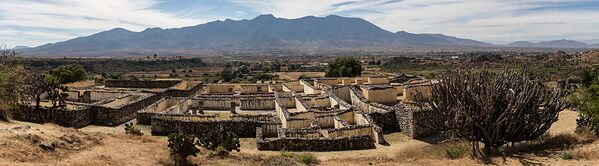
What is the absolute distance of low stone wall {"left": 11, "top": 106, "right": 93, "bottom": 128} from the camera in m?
23.7

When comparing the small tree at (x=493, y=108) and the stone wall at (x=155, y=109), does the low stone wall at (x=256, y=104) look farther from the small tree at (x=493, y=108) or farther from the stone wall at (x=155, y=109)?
the small tree at (x=493, y=108)

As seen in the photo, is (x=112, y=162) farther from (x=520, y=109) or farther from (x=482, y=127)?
(x=520, y=109)

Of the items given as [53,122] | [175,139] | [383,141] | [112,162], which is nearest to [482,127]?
[383,141]

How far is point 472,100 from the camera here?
1497 centimetres

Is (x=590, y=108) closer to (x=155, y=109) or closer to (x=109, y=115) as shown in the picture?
(x=155, y=109)

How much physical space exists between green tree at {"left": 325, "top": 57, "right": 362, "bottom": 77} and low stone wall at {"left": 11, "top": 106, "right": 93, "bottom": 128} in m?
35.3

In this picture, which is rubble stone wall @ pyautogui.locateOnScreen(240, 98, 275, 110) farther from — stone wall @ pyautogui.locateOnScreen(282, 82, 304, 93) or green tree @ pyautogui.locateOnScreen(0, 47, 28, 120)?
green tree @ pyautogui.locateOnScreen(0, 47, 28, 120)

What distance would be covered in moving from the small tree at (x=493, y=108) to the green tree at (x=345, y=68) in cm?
3950

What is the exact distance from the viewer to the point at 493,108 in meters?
14.6

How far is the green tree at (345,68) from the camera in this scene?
5606cm

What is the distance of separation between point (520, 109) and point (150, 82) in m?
35.8

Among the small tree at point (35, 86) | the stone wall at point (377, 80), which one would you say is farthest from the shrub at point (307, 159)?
the stone wall at point (377, 80)

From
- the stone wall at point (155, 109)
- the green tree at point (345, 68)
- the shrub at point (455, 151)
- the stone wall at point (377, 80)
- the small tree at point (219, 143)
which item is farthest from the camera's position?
the green tree at point (345, 68)

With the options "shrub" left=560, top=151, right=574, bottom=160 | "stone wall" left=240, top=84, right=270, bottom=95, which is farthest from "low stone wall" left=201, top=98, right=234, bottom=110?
"shrub" left=560, top=151, right=574, bottom=160
